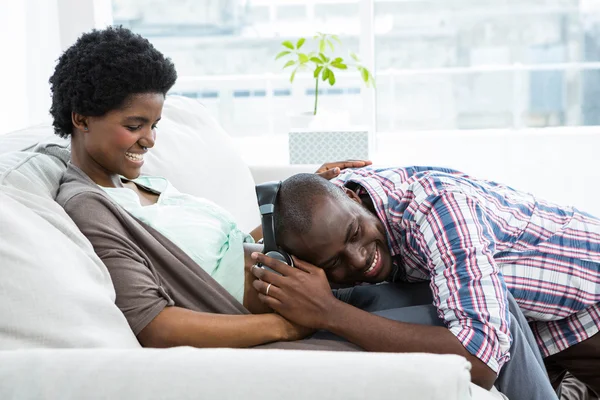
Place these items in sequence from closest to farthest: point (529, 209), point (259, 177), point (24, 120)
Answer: point (529, 209) → point (259, 177) → point (24, 120)

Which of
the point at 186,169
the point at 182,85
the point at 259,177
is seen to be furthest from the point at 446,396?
the point at 182,85

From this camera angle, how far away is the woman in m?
1.25

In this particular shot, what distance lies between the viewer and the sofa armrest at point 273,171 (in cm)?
253

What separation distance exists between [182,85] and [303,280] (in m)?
3.82

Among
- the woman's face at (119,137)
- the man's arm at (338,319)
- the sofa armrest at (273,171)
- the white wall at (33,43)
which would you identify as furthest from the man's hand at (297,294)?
the white wall at (33,43)

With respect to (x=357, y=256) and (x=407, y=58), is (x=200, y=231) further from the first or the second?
(x=407, y=58)

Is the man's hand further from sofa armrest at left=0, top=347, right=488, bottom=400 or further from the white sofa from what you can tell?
sofa armrest at left=0, top=347, right=488, bottom=400

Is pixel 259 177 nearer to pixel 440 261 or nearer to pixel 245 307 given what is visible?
pixel 245 307

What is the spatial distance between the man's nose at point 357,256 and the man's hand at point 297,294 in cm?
9

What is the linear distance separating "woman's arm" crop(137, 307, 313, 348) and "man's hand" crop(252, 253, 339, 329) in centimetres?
3

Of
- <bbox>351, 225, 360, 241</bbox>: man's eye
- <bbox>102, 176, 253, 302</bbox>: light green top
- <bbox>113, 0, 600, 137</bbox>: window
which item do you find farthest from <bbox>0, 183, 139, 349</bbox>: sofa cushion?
<bbox>113, 0, 600, 137</bbox>: window

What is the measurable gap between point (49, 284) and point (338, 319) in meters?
0.53

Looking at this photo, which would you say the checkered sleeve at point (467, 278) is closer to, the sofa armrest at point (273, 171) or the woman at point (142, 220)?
the woman at point (142, 220)

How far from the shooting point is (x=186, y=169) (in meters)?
2.09
